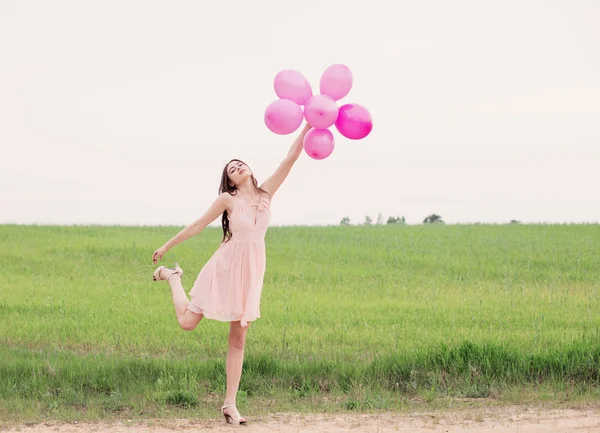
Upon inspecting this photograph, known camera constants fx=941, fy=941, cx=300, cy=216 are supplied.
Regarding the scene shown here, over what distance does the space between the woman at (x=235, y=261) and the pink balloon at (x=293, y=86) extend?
0.47 m

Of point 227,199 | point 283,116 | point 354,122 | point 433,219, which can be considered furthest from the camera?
point 433,219

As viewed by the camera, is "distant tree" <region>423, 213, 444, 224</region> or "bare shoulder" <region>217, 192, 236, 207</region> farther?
"distant tree" <region>423, 213, 444, 224</region>

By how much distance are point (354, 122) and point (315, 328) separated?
6184 mm

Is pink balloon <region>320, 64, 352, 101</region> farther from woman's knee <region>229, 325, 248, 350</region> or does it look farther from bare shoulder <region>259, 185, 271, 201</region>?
woman's knee <region>229, 325, 248, 350</region>

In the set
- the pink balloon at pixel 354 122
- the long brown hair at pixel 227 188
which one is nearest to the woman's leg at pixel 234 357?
the long brown hair at pixel 227 188

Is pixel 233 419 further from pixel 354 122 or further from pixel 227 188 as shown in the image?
pixel 354 122

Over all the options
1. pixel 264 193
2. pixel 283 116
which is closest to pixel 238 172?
pixel 264 193

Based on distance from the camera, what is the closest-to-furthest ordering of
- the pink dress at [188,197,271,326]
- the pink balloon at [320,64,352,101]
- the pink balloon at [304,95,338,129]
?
the pink dress at [188,197,271,326] → the pink balloon at [304,95,338,129] → the pink balloon at [320,64,352,101]

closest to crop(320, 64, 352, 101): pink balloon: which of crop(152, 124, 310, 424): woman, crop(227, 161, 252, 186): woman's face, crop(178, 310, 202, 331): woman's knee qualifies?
crop(152, 124, 310, 424): woman

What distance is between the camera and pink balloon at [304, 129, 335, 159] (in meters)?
9.38

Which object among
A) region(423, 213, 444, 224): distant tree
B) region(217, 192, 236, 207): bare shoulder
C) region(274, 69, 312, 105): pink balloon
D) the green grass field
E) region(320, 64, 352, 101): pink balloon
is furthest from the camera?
region(423, 213, 444, 224): distant tree

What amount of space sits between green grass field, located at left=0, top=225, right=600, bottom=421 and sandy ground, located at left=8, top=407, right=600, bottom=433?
48 centimetres

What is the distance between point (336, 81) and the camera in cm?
968

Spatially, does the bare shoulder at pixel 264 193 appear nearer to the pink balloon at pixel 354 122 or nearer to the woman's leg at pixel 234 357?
the pink balloon at pixel 354 122
